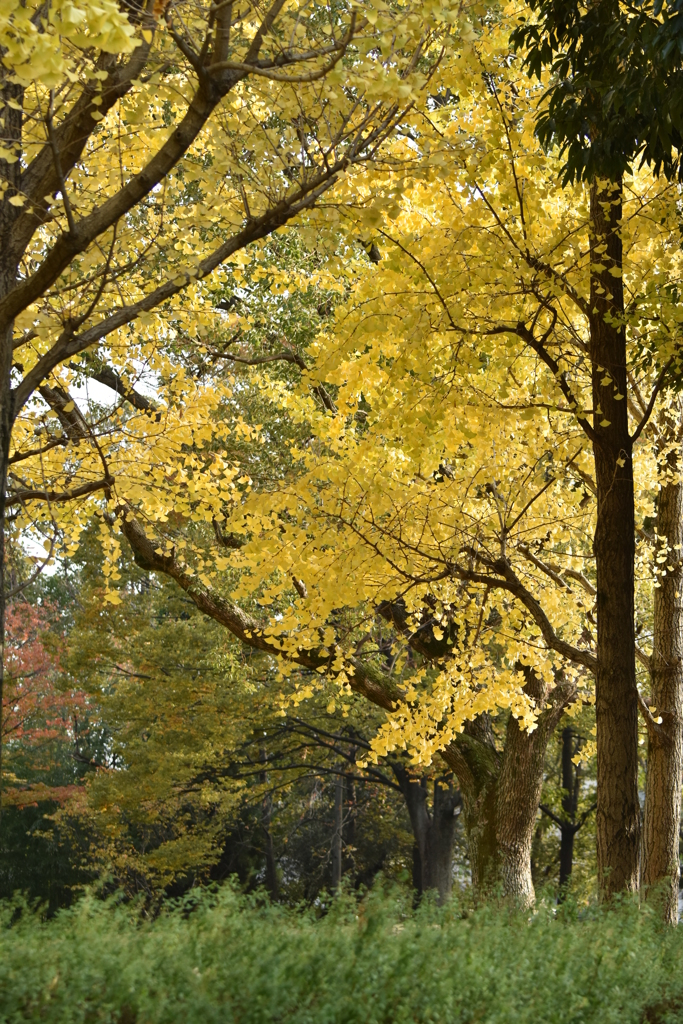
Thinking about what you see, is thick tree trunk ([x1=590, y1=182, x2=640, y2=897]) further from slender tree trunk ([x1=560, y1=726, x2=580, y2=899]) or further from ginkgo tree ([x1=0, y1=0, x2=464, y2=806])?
slender tree trunk ([x1=560, y1=726, x2=580, y2=899])

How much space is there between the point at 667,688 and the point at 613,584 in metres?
3.01

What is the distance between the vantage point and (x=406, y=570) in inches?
257

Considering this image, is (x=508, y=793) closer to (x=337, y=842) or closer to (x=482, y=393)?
(x=482, y=393)

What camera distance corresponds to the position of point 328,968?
340 centimetres

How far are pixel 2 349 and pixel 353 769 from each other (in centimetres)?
1801

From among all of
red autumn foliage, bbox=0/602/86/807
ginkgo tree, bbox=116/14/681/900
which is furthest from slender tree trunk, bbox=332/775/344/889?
ginkgo tree, bbox=116/14/681/900

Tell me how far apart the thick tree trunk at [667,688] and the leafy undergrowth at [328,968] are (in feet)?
14.1

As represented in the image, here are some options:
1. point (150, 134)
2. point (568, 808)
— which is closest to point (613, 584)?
point (150, 134)

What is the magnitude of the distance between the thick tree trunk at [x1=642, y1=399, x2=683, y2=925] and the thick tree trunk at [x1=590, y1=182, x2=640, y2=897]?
86.2 inches

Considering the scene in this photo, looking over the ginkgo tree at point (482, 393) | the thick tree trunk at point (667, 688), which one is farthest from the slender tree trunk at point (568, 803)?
the ginkgo tree at point (482, 393)

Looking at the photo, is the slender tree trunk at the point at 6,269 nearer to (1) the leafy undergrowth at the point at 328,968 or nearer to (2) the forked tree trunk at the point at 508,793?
(1) the leafy undergrowth at the point at 328,968

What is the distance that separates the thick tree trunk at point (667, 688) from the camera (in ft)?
28.4

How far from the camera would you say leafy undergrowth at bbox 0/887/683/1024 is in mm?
3025

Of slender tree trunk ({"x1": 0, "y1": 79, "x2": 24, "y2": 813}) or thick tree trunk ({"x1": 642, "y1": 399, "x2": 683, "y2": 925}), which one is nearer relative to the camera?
slender tree trunk ({"x1": 0, "y1": 79, "x2": 24, "y2": 813})
